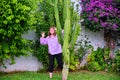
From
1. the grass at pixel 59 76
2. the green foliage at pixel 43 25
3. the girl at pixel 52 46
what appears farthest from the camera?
the green foliage at pixel 43 25

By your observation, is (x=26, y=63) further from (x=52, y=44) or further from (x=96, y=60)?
(x=96, y=60)

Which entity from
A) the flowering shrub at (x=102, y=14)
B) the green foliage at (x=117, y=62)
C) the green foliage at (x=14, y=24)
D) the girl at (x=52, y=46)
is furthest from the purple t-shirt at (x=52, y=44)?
the green foliage at (x=117, y=62)

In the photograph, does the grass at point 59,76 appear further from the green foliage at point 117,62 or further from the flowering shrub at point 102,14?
the flowering shrub at point 102,14

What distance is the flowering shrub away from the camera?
1072cm

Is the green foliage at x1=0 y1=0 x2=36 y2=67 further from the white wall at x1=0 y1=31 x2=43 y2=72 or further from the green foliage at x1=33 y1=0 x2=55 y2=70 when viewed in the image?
the white wall at x1=0 y1=31 x2=43 y2=72

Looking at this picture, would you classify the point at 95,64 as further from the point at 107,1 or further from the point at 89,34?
the point at 107,1

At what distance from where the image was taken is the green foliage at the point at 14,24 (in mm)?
9406

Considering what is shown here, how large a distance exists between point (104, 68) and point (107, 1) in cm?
229

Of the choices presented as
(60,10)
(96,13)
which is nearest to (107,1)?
(96,13)

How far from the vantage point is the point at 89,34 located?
1197cm

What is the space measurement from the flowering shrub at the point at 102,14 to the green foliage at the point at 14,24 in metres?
2.09

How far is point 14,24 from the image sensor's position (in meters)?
9.59

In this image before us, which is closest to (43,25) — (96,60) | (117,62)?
(96,60)

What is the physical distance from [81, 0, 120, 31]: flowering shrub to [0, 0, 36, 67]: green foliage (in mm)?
2092
